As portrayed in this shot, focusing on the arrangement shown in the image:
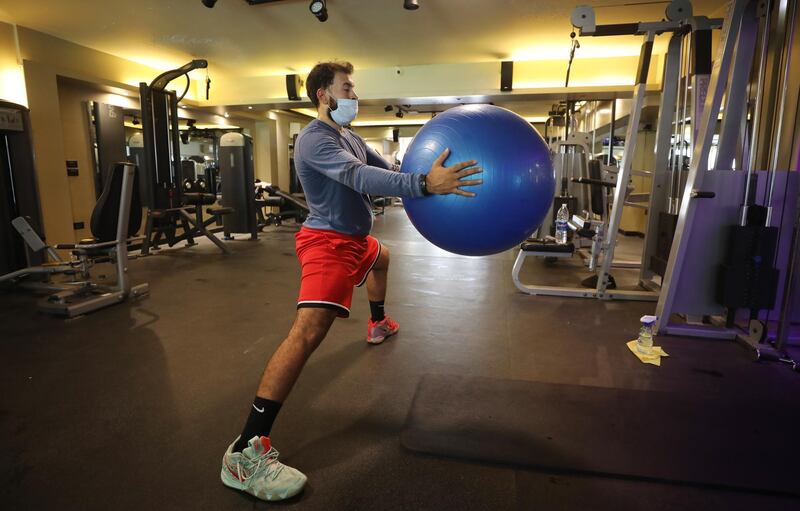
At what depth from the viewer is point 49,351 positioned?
95.7 inches

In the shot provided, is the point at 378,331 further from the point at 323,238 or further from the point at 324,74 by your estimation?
the point at 324,74

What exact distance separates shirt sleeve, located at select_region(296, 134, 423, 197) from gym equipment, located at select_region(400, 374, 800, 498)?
89 cm

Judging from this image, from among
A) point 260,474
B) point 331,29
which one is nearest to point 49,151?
point 331,29

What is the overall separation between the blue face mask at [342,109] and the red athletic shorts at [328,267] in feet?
1.42

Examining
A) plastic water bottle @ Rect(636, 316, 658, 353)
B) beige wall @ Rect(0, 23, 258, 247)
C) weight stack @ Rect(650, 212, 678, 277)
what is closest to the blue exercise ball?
plastic water bottle @ Rect(636, 316, 658, 353)

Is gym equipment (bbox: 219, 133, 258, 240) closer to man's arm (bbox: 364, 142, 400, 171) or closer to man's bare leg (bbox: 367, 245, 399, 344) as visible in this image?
man's bare leg (bbox: 367, 245, 399, 344)

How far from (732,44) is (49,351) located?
4.10 m

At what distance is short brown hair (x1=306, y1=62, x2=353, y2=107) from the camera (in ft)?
5.44

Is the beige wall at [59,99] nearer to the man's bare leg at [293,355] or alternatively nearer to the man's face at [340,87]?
the man's face at [340,87]

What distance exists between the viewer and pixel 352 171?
1.43 meters

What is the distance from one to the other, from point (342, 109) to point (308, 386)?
3.97 ft

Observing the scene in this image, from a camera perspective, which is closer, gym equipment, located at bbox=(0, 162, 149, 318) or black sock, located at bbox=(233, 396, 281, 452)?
black sock, located at bbox=(233, 396, 281, 452)

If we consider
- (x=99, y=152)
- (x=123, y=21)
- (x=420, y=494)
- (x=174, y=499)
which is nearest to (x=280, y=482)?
(x=174, y=499)

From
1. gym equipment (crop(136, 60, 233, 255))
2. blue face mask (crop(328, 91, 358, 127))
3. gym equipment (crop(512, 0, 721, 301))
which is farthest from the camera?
gym equipment (crop(136, 60, 233, 255))
